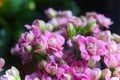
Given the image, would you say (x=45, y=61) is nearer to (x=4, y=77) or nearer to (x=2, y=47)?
(x=4, y=77)

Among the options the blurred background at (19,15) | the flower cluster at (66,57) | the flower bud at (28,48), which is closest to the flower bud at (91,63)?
the flower cluster at (66,57)

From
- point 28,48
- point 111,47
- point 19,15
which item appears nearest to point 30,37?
point 28,48

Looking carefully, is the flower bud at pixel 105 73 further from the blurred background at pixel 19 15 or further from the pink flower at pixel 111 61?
the blurred background at pixel 19 15

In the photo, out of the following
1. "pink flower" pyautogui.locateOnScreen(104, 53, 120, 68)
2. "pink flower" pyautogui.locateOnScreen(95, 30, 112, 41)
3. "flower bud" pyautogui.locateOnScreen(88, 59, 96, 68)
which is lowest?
"flower bud" pyautogui.locateOnScreen(88, 59, 96, 68)

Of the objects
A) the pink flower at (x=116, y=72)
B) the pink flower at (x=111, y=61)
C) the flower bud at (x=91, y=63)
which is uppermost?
the pink flower at (x=111, y=61)

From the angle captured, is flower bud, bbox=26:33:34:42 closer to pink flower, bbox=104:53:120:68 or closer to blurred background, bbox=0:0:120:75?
pink flower, bbox=104:53:120:68

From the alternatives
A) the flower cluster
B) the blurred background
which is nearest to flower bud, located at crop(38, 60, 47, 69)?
the flower cluster

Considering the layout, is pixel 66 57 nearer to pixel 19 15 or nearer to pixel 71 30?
pixel 71 30

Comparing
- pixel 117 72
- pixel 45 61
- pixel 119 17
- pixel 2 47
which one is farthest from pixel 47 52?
pixel 119 17

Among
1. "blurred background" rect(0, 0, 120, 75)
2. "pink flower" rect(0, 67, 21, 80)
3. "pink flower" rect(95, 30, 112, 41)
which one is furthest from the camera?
"blurred background" rect(0, 0, 120, 75)
